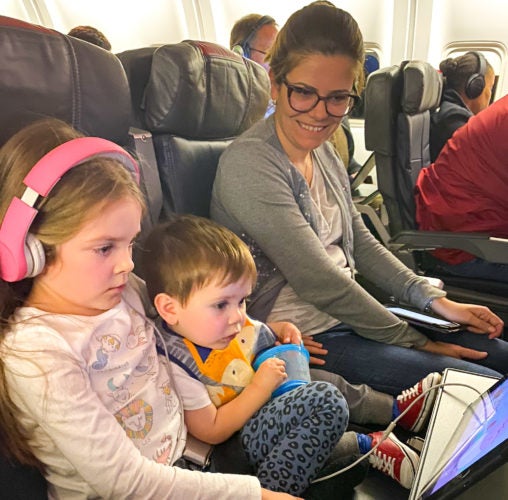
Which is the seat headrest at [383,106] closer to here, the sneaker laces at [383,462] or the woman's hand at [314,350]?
the woman's hand at [314,350]

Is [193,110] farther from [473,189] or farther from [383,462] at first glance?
[473,189]

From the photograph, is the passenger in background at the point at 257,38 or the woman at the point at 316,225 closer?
the woman at the point at 316,225

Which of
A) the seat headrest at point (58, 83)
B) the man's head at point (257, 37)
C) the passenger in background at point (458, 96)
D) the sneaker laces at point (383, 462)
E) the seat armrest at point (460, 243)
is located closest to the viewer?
the seat headrest at point (58, 83)

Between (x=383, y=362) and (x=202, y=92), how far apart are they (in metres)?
0.96

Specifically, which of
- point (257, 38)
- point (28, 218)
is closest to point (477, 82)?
point (257, 38)

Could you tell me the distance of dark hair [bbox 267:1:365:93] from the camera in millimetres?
1355

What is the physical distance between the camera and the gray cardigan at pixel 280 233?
139cm

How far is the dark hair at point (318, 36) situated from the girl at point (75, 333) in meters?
0.68

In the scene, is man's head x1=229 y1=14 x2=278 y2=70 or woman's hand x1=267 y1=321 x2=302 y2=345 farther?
man's head x1=229 y1=14 x2=278 y2=70

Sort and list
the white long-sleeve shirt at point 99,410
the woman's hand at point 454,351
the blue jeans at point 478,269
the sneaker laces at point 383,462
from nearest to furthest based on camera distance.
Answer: the white long-sleeve shirt at point 99,410
the sneaker laces at point 383,462
the woman's hand at point 454,351
the blue jeans at point 478,269

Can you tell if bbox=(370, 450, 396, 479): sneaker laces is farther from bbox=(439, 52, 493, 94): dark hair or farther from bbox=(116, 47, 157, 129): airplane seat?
bbox=(439, 52, 493, 94): dark hair

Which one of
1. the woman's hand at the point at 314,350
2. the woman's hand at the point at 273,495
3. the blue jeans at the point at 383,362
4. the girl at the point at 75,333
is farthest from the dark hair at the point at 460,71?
the woman's hand at the point at 273,495

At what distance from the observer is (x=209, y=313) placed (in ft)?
3.50

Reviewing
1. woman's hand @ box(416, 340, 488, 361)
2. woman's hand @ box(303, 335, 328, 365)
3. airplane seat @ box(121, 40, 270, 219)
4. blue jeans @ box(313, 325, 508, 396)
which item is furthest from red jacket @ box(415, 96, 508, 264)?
airplane seat @ box(121, 40, 270, 219)
